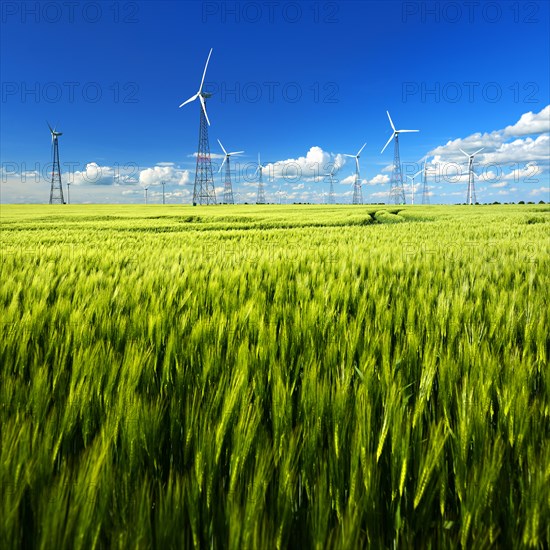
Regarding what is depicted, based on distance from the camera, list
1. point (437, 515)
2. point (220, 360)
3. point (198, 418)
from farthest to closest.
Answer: point (220, 360) < point (198, 418) < point (437, 515)

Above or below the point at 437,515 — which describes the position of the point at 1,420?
above

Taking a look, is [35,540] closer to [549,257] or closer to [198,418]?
[198,418]

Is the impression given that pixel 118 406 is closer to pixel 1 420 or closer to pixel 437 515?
pixel 1 420

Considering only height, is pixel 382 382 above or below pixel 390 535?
above

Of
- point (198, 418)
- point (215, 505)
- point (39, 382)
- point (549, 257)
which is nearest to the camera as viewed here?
point (215, 505)

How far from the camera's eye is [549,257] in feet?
16.8

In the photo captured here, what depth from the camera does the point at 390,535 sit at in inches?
33.0

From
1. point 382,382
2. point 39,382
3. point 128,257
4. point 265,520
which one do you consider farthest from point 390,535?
point 128,257

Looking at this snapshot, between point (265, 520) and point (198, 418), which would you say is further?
point (198, 418)

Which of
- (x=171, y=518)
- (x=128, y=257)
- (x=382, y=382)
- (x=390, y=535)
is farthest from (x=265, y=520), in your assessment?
(x=128, y=257)

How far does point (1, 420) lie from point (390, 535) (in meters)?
1.11

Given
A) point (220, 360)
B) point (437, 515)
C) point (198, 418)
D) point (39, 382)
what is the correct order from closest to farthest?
point (437, 515) → point (198, 418) → point (39, 382) → point (220, 360)

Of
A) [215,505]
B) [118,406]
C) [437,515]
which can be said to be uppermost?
[118,406]

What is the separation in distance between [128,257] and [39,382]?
4.32 meters
